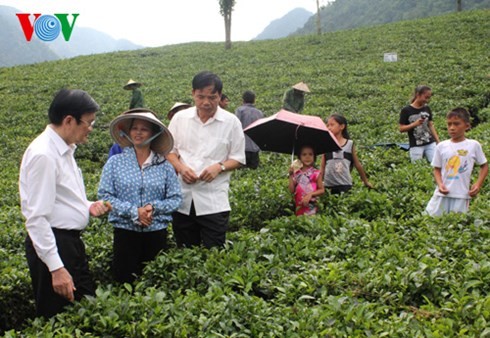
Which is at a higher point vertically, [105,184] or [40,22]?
[40,22]

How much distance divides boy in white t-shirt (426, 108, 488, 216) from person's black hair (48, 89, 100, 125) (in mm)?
3876

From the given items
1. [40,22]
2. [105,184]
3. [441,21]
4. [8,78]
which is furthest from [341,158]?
[441,21]

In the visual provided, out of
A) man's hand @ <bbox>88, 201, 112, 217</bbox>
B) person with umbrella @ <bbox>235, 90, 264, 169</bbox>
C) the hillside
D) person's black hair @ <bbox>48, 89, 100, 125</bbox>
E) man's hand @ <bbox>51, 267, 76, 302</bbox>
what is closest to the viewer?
man's hand @ <bbox>51, 267, 76, 302</bbox>

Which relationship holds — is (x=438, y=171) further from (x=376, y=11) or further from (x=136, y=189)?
(x=376, y=11)

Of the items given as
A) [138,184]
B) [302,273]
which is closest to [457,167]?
[302,273]

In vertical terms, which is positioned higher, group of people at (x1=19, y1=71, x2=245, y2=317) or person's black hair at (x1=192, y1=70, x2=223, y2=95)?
person's black hair at (x1=192, y1=70, x2=223, y2=95)

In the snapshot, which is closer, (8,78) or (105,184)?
(105,184)

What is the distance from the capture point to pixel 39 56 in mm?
110500

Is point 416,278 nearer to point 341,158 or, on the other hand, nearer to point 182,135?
point 182,135

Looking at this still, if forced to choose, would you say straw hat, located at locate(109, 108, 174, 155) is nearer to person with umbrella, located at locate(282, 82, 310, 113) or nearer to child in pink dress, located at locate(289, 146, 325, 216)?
child in pink dress, located at locate(289, 146, 325, 216)

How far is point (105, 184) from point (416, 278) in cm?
244

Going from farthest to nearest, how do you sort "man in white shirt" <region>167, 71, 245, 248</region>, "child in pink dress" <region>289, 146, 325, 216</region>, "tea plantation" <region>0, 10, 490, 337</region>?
"child in pink dress" <region>289, 146, 325, 216</region> → "man in white shirt" <region>167, 71, 245, 248</region> → "tea plantation" <region>0, 10, 490, 337</region>

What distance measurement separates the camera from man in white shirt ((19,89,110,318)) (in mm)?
3139

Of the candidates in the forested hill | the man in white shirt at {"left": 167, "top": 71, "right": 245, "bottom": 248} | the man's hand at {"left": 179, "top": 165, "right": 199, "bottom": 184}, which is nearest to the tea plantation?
the man in white shirt at {"left": 167, "top": 71, "right": 245, "bottom": 248}
